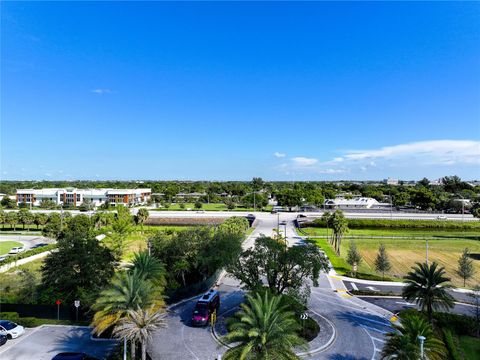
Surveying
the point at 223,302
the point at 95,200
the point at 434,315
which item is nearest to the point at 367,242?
the point at 434,315

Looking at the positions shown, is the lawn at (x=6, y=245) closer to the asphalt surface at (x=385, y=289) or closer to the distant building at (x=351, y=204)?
the asphalt surface at (x=385, y=289)

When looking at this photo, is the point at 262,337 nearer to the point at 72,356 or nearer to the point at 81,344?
the point at 72,356

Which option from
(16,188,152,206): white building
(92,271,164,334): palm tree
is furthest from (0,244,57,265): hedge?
(16,188,152,206): white building

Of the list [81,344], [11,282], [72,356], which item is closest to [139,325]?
[72,356]

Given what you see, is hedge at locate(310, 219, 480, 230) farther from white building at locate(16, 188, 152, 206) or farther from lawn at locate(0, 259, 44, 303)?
white building at locate(16, 188, 152, 206)

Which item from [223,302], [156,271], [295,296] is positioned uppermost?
[156,271]

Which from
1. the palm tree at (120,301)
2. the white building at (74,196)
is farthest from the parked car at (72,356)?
the white building at (74,196)

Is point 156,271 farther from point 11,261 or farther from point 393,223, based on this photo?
point 393,223
